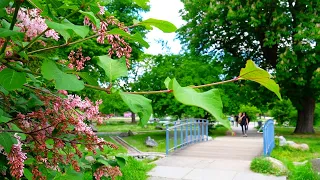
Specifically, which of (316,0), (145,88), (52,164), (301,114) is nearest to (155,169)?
(52,164)

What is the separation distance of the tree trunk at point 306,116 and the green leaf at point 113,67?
70.8ft

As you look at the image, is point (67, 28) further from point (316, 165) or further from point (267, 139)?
point (267, 139)

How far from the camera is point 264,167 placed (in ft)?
25.3

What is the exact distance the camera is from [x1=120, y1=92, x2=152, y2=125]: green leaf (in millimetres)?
821

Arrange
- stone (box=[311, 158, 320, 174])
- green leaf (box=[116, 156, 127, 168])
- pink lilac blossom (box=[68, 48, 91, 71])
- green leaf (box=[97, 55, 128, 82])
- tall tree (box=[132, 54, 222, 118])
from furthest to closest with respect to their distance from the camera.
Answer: tall tree (box=[132, 54, 222, 118]) < stone (box=[311, 158, 320, 174]) < green leaf (box=[116, 156, 127, 168]) < pink lilac blossom (box=[68, 48, 91, 71]) < green leaf (box=[97, 55, 128, 82])

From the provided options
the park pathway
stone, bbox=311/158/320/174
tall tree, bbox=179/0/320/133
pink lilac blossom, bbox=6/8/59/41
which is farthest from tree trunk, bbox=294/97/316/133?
pink lilac blossom, bbox=6/8/59/41

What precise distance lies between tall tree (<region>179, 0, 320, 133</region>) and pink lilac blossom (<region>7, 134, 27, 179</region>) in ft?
57.8

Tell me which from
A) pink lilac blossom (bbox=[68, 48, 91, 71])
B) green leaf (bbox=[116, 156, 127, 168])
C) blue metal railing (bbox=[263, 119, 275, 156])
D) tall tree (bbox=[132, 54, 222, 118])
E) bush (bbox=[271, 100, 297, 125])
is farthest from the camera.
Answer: bush (bbox=[271, 100, 297, 125])

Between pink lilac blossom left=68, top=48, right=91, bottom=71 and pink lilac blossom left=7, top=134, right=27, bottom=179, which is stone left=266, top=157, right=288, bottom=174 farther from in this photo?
pink lilac blossom left=7, top=134, right=27, bottom=179

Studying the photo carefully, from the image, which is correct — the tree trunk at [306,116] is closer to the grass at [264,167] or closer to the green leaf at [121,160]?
the grass at [264,167]

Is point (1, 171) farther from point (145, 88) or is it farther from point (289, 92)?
point (289, 92)

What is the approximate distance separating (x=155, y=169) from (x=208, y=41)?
592 inches

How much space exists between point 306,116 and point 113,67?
2204 centimetres

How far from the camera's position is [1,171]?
4.21ft
